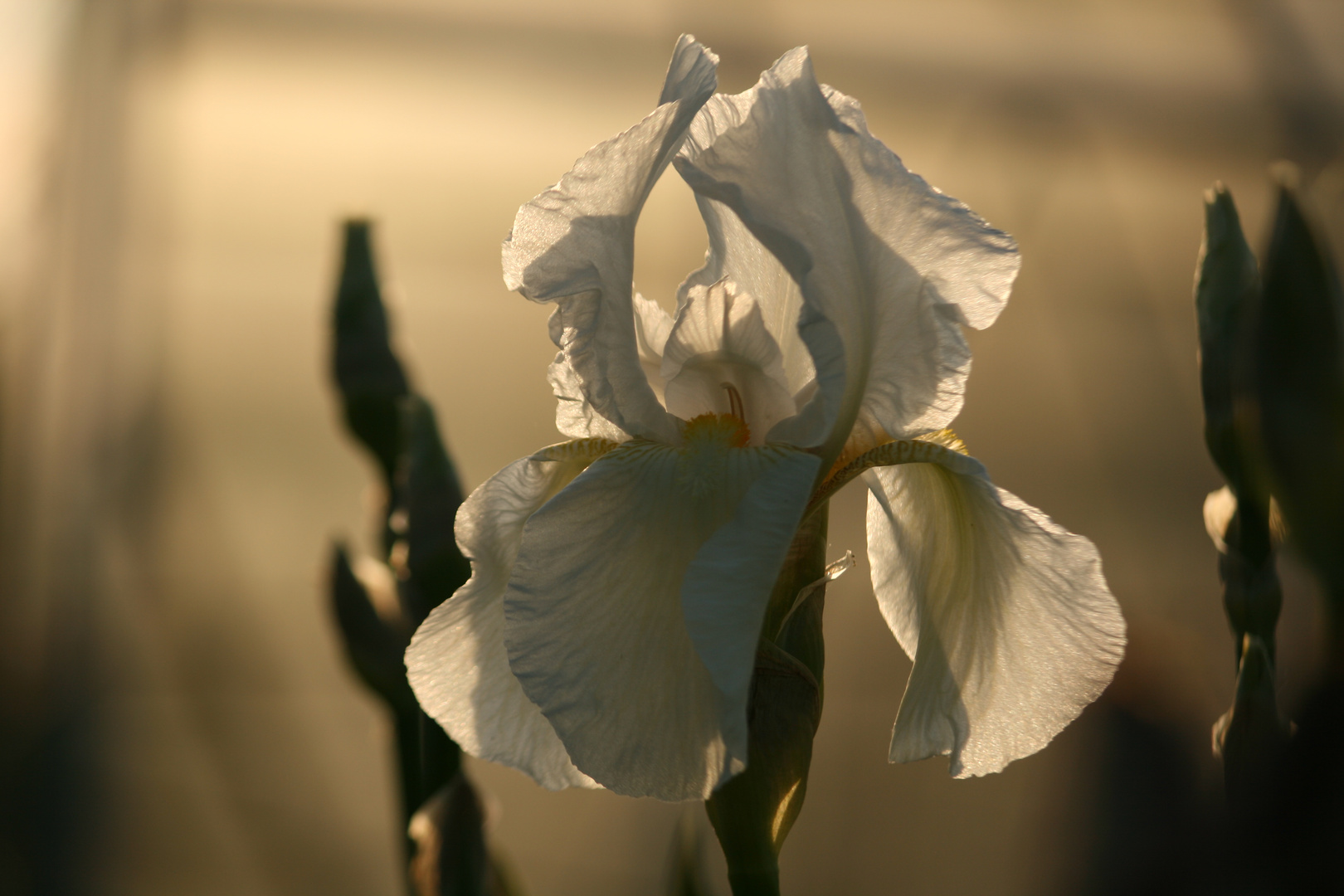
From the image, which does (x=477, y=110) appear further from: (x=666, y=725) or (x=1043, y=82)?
(x=666, y=725)

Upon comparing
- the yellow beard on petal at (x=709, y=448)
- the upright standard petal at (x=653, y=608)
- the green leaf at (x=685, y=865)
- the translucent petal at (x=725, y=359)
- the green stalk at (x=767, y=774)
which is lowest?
the green leaf at (x=685, y=865)

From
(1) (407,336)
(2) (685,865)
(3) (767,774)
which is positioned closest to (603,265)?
(3) (767,774)

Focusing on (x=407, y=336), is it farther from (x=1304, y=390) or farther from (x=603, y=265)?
(x=1304, y=390)

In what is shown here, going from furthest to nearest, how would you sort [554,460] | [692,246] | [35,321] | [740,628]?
[35,321] → [692,246] → [554,460] → [740,628]

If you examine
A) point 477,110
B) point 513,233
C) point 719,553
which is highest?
point 477,110

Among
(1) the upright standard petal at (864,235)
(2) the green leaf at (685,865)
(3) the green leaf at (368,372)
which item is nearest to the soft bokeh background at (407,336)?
(2) the green leaf at (685,865)

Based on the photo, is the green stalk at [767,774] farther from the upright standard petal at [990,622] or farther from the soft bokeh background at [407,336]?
the soft bokeh background at [407,336]

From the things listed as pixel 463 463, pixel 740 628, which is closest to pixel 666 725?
pixel 740 628
